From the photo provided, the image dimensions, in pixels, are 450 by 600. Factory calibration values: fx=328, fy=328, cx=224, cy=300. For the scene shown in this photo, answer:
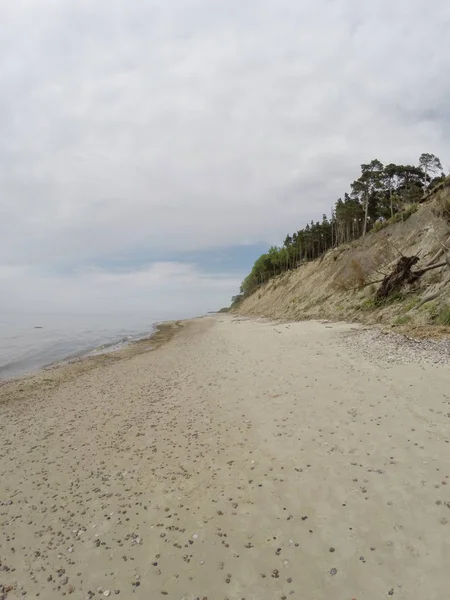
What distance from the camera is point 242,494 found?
4.74m

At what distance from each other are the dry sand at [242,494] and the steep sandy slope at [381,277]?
8510 millimetres

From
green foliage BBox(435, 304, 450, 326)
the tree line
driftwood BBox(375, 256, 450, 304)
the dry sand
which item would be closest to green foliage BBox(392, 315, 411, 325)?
green foliage BBox(435, 304, 450, 326)

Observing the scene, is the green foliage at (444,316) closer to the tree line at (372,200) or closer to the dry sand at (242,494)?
the dry sand at (242,494)

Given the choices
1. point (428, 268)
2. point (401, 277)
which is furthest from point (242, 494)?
point (401, 277)

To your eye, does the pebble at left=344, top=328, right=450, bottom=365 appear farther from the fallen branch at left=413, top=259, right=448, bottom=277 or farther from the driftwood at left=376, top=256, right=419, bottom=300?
the fallen branch at left=413, top=259, right=448, bottom=277

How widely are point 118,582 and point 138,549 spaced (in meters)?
0.43

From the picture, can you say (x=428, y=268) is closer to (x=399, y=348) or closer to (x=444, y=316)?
(x=444, y=316)

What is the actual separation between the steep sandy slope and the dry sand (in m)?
8.51

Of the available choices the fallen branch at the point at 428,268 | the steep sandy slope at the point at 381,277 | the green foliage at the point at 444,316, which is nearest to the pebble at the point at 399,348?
the green foliage at the point at 444,316

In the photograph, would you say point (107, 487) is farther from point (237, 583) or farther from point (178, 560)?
point (237, 583)

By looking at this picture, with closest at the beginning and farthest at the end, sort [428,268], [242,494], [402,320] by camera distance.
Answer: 1. [242,494]
2. [402,320]
3. [428,268]

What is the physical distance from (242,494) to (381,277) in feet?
75.7

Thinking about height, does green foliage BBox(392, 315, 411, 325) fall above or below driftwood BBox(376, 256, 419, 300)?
below

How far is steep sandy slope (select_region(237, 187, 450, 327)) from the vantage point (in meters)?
16.5
